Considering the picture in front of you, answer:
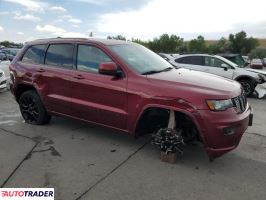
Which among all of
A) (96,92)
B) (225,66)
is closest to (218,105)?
(96,92)

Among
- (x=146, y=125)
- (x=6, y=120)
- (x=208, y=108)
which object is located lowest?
(x=6, y=120)

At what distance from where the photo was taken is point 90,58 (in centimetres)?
528

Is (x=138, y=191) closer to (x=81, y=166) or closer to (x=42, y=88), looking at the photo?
(x=81, y=166)

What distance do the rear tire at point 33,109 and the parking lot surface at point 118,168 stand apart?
1.03 ft

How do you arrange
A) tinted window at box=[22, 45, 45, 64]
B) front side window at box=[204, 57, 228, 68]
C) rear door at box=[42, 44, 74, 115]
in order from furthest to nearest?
front side window at box=[204, 57, 228, 68], tinted window at box=[22, 45, 45, 64], rear door at box=[42, 44, 74, 115]

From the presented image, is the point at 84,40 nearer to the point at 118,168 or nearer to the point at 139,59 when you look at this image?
the point at 139,59

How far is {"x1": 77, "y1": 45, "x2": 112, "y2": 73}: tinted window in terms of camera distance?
5117 millimetres

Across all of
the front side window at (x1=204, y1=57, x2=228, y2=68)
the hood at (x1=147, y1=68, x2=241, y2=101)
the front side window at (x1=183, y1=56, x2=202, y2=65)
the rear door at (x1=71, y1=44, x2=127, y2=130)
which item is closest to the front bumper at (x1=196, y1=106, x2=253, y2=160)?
the hood at (x1=147, y1=68, x2=241, y2=101)

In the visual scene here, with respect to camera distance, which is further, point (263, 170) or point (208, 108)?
point (263, 170)

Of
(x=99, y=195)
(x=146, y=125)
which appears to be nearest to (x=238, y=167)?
(x=146, y=125)

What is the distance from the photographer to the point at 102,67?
4.71 metres

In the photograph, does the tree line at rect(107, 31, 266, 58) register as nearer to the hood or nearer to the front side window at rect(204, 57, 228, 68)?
the front side window at rect(204, 57, 228, 68)

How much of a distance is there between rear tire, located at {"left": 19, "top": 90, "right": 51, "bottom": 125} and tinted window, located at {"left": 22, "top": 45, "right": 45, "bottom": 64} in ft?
2.00

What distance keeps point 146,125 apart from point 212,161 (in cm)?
108
